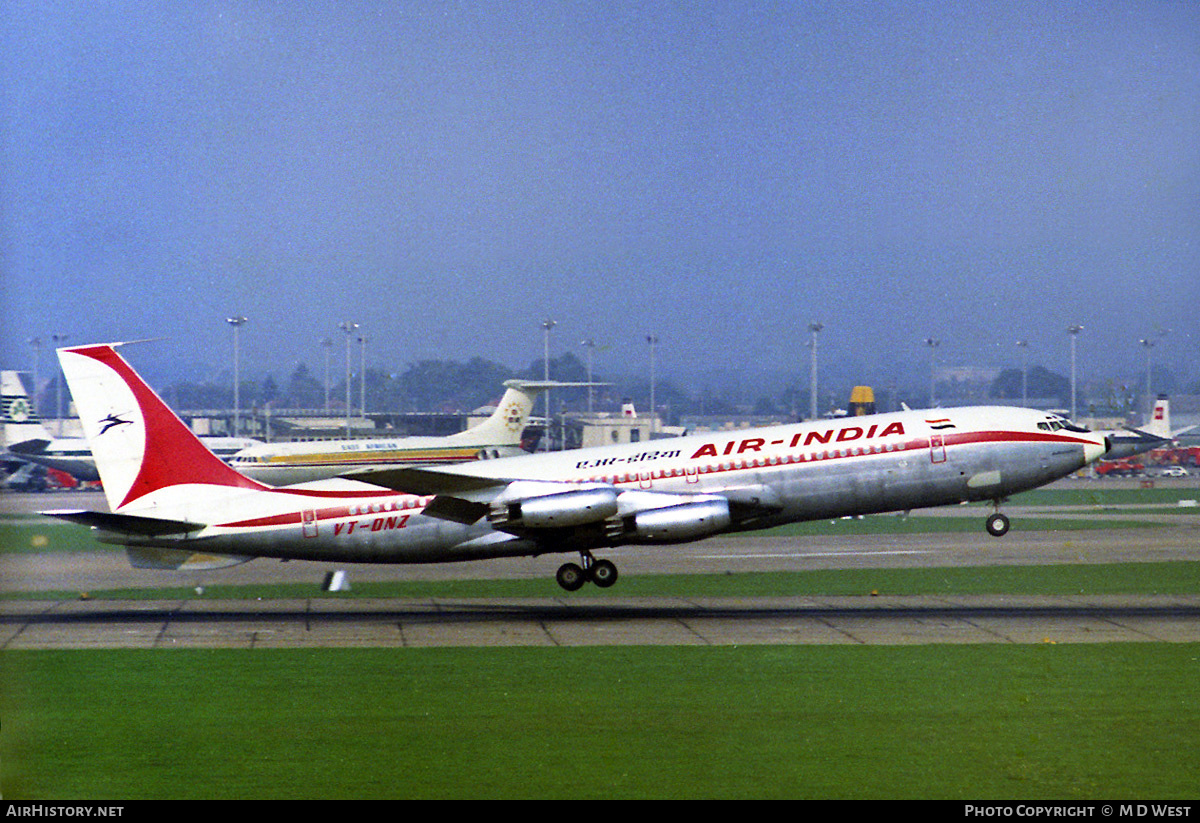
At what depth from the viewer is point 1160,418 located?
76.6m

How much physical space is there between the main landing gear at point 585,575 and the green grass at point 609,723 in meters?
9.32

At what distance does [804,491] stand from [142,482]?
19108mm

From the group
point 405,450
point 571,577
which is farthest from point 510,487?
point 405,450

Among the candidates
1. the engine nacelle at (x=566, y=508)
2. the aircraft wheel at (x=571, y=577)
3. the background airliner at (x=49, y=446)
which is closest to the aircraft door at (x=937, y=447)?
the engine nacelle at (x=566, y=508)

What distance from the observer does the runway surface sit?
30188mm

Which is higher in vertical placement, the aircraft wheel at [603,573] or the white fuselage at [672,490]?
the white fuselage at [672,490]

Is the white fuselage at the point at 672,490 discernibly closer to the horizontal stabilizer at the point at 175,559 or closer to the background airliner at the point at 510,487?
the background airliner at the point at 510,487

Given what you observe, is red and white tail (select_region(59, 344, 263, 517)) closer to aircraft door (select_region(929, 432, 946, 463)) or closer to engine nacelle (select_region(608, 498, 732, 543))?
engine nacelle (select_region(608, 498, 732, 543))

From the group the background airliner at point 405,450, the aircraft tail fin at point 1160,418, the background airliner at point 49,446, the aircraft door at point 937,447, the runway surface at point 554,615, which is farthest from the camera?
the background airliner at point 49,446

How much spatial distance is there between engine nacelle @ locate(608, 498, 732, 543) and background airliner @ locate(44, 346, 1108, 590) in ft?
1.17

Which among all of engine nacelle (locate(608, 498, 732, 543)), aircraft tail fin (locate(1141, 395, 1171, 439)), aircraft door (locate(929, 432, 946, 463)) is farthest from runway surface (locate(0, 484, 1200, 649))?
aircraft tail fin (locate(1141, 395, 1171, 439))

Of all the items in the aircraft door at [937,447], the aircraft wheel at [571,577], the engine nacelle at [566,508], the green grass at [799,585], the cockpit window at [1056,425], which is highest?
the cockpit window at [1056,425]

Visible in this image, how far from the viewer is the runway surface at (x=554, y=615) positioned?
30188 mm
